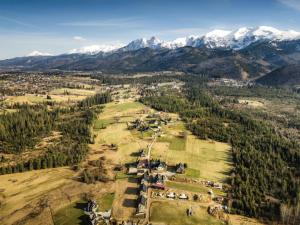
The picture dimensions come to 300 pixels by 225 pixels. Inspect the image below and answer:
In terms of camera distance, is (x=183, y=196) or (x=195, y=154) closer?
(x=183, y=196)

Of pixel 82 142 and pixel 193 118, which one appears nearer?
pixel 82 142

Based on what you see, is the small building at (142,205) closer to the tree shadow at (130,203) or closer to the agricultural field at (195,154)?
the tree shadow at (130,203)

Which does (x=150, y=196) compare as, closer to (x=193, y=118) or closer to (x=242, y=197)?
(x=242, y=197)

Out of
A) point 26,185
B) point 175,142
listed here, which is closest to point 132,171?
point 26,185

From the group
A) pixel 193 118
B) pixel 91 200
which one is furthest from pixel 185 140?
pixel 91 200

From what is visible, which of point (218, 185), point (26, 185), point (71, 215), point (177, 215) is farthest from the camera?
point (26, 185)

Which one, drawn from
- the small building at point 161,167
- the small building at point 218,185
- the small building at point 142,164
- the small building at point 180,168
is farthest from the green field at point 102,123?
the small building at point 218,185

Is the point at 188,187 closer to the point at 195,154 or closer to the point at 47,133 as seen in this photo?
the point at 195,154
